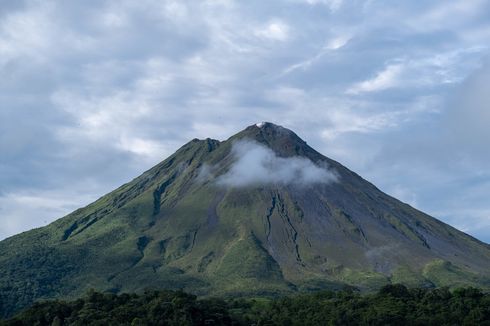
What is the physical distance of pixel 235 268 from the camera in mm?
189625

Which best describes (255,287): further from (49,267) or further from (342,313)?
(342,313)

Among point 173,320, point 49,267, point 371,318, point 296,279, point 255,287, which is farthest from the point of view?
point 49,267

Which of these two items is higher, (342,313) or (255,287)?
(255,287)

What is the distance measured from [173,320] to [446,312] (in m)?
35.8

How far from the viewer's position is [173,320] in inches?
3221

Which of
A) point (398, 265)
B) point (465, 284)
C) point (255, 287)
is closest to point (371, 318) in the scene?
point (255, 287)

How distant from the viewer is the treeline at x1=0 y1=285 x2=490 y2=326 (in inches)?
3263

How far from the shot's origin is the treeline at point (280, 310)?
8288 centimetres

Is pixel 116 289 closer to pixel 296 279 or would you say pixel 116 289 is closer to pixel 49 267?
pixel 49 267

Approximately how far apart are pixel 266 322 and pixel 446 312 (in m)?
21.8

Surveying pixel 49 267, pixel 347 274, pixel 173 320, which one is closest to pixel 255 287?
pixel 347 274

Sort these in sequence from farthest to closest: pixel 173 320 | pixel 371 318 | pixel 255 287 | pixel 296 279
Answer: pixel 296 279, pixel 255 287, pixel 371 318, pixel 173 320

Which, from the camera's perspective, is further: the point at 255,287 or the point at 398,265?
the point at 398,265

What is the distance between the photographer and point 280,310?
110 meters
